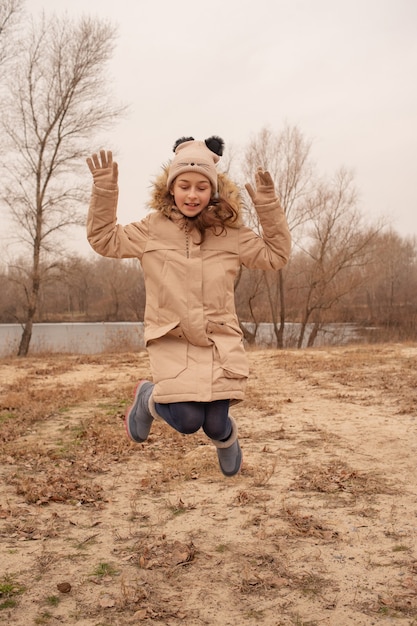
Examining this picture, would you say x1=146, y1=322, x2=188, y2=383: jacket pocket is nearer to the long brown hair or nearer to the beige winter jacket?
the beige winter jacket

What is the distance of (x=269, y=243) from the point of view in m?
3.67

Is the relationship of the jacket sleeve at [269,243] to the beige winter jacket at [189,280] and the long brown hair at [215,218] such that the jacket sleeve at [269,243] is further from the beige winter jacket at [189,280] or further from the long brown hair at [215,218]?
the long brown hair at [215,218]

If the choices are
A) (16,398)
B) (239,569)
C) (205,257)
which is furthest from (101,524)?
(16,398)

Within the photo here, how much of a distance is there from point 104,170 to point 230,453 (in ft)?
6.16

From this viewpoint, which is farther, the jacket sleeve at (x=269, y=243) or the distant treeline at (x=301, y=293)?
the distant treeline at (x=301, y=293)

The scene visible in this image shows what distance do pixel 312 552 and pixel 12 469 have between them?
383 cm

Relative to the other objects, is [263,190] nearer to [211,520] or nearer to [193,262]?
[193,262]

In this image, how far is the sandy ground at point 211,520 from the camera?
4.21m

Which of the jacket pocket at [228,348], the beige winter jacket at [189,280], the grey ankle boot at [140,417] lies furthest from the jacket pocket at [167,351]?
the grey ankle boot at [140,417]

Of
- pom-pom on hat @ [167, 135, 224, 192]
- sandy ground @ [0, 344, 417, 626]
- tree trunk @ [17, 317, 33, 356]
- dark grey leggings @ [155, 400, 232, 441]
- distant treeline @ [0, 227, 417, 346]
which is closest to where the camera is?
dark grey leggings @ [155, 400, 232, 441]

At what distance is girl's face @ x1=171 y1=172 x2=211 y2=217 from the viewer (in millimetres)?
3514

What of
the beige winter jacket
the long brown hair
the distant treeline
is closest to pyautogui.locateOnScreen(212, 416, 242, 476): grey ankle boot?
the beige winter jacket

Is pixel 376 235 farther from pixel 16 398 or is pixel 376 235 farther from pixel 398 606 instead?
pixel 398 606

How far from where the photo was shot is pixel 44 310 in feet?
131
